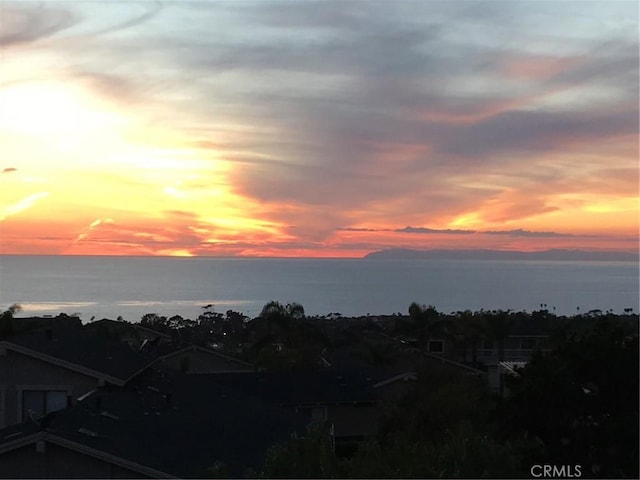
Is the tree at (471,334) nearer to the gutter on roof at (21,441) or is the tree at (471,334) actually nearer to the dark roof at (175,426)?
the dark roof at (175,426)

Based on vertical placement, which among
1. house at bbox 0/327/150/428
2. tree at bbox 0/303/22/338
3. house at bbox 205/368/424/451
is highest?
tree at bbox 0/303/22/338

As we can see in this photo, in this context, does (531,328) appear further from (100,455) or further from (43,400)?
(100,455)

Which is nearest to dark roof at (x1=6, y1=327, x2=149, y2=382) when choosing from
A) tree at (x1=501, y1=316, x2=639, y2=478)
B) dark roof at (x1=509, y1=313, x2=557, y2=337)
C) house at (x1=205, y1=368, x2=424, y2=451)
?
house at (x1=205, y1=368, x2=424, y2=451)

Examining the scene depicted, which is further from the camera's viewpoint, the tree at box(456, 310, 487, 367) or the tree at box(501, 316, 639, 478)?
the tree at box(456, 310, 487, 367)

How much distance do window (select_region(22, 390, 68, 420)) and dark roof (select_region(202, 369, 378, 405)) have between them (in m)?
9.47

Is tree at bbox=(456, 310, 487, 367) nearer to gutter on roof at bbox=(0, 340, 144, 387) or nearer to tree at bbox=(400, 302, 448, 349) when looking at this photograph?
tree at bbox=(400, 302, 448, 349)

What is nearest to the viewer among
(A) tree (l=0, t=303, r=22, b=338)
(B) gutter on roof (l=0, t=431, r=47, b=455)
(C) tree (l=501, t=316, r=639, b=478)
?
(C) tree (l=501, t=316, r=639, b=478)

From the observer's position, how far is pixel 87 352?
2289 centimetres

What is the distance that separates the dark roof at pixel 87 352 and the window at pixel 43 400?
41.2 inches

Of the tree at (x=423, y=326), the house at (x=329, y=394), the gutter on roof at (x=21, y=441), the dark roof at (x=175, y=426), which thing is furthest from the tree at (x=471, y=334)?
the gutter on roof at (x=21, y=441)

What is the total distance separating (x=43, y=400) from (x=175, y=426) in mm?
5370

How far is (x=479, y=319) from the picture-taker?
61.5 metres

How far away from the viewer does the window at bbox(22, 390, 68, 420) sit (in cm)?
2161

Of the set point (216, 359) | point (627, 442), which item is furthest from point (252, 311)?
point (627, 442)
